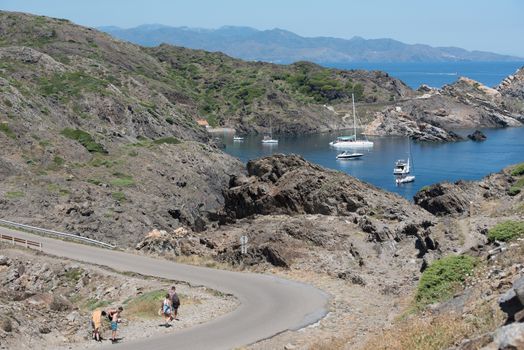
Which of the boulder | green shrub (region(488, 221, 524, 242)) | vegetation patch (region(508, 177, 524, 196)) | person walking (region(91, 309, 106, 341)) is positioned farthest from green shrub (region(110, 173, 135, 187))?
the boulder

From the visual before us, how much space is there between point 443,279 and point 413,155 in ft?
366

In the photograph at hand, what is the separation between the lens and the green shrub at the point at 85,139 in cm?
7769

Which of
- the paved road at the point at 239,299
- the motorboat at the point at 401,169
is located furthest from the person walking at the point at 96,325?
the motorboat at the point at 401,169

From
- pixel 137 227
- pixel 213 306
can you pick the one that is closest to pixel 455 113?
pixel 137 227

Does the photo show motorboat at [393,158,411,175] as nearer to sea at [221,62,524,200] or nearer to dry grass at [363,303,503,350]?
sea at [221,62,524,200]

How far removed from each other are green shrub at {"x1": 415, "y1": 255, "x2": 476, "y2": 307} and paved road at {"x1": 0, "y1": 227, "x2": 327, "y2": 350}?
397 centimetres

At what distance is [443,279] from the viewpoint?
24516 mm

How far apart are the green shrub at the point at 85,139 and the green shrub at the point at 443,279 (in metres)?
57.8

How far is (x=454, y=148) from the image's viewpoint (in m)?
142

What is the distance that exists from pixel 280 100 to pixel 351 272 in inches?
6331

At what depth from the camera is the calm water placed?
359 feet

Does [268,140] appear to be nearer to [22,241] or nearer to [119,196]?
[119,196]

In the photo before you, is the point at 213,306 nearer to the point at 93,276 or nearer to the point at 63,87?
the point at 93,276

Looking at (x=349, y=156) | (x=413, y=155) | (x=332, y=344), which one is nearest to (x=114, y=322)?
(x=332, y=344)
